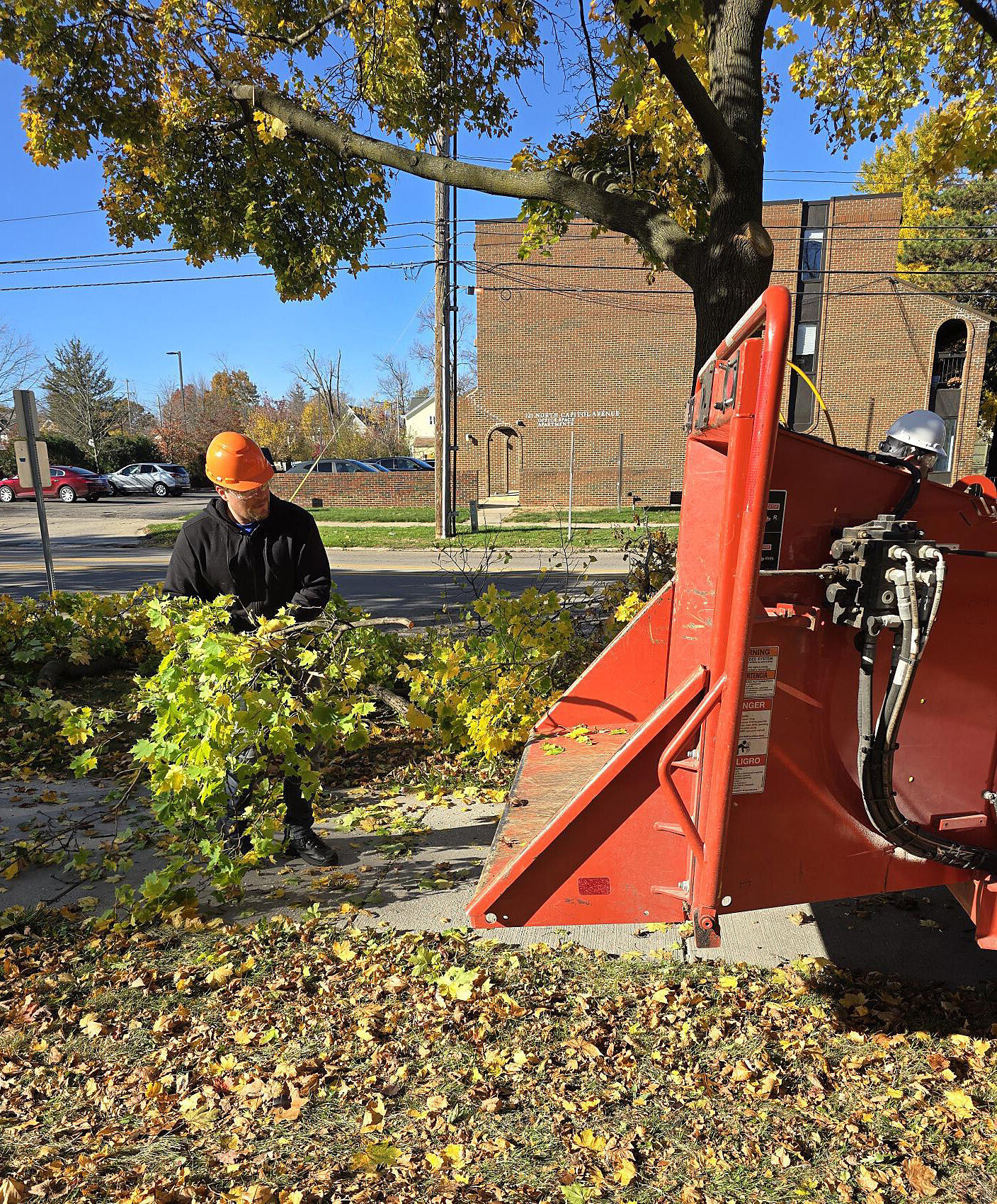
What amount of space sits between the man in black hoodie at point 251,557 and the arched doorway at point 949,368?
90.6 ft

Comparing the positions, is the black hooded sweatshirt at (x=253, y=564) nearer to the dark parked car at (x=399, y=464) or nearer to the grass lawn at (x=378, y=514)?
the grass lawn at (x=378, y=514)

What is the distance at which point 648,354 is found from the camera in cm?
2720

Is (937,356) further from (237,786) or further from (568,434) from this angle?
(237,786)

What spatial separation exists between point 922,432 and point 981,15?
5293 millimetres

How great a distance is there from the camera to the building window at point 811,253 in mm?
26562

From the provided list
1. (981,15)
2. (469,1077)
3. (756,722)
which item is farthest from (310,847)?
(981,15)

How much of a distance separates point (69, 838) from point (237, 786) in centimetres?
127

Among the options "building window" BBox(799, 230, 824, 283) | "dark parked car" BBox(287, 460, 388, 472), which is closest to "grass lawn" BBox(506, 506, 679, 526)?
"dark parked car" BBox(287, 460, 388, 472)

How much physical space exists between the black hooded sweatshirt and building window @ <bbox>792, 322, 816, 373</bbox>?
26.8 m

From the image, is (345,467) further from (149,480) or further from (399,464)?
(149,480)

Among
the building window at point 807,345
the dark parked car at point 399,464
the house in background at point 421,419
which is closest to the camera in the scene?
the building window at point 807,345

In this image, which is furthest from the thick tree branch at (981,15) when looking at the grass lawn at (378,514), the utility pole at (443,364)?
the grass lawn at (378,514)

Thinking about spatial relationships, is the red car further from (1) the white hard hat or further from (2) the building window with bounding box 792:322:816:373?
(1) the white hard hat

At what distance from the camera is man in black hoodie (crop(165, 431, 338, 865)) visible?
371cm
